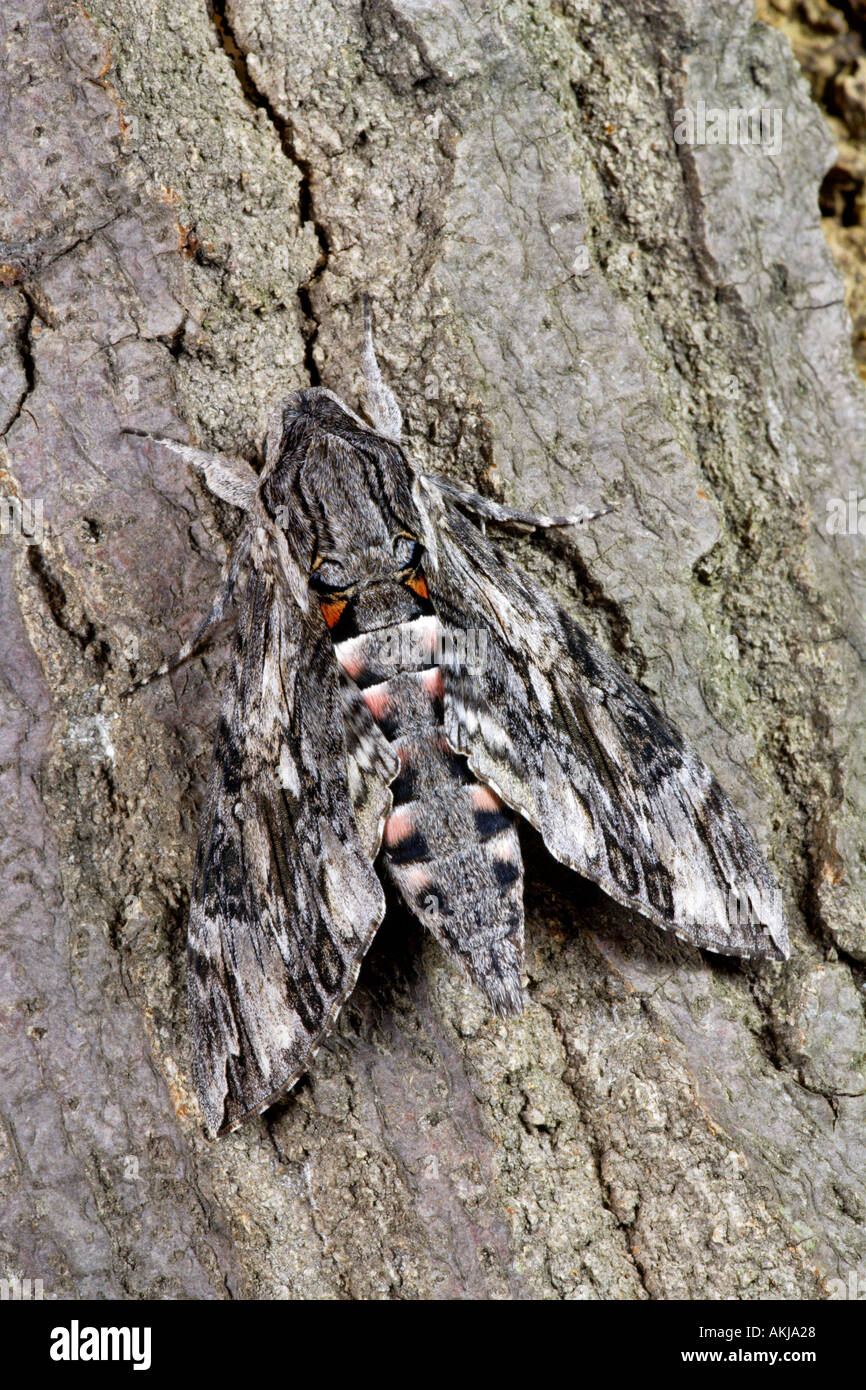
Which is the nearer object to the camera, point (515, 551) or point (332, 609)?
point (332, 609)

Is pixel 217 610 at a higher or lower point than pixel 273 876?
higher

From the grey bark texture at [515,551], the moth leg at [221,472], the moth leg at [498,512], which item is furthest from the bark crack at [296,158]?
the moth leg at [498,512]

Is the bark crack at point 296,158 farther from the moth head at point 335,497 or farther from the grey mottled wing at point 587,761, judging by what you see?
the grey mottled wing at point 587,761

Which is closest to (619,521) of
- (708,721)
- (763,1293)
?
(708,721)

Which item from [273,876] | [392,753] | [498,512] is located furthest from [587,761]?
[273,876]

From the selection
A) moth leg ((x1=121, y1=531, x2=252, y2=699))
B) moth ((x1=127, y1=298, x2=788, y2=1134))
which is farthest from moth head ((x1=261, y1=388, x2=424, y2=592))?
moth leg ((x1=121, y1=531, x2=252, y2=699))

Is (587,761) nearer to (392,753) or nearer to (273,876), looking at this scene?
(392,753)
